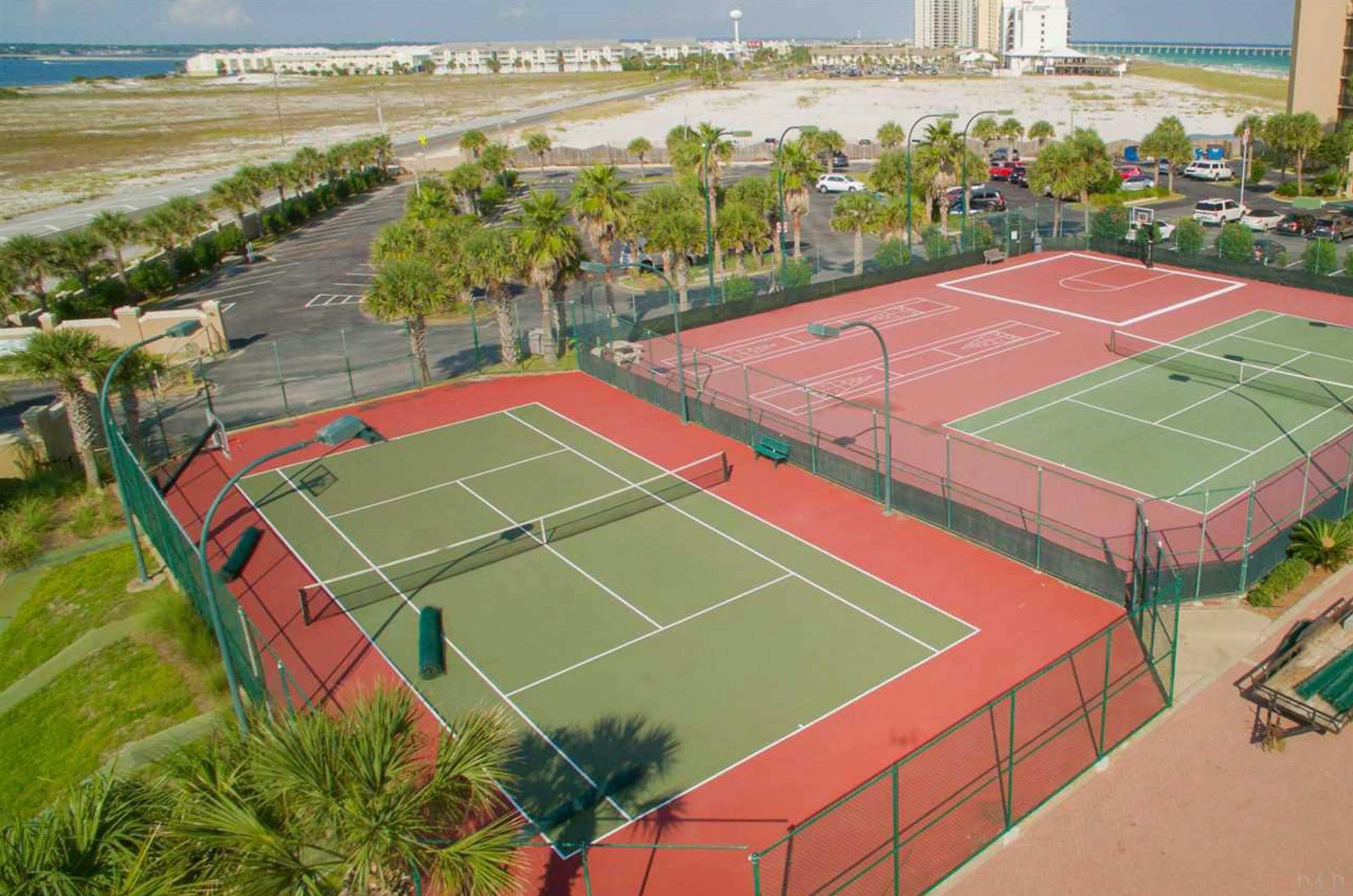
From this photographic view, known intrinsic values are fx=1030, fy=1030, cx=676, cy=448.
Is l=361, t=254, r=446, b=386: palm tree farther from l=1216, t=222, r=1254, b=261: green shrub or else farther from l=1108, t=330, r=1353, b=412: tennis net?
l=1216, t=222, r=1254, b=261: green shrub

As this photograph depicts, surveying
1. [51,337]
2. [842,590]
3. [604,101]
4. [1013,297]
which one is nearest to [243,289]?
[51,337]

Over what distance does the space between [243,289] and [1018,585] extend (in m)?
47.7

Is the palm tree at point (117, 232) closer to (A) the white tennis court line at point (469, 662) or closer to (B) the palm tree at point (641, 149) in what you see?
(A) the white tennis court line at point (469, 662)

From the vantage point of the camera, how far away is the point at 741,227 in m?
48.6

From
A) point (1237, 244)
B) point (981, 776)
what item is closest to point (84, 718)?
point (981, 776)

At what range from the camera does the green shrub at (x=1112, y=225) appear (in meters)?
53.5

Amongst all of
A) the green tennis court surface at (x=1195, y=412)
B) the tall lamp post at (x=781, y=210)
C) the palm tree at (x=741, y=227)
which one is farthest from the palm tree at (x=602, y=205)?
the green tennis court surface at (x=1195, y=412)

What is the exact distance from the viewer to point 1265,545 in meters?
22.5

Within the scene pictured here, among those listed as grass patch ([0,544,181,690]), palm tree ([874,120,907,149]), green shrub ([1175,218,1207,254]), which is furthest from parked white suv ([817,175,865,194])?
grass patch ([0,544,181,690])

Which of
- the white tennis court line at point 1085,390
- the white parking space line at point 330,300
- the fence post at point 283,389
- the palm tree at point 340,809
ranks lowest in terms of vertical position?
the white tennis court line at point 1085,390

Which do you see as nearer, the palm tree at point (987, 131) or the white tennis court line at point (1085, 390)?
the white tennis court line at point (1085, 390)

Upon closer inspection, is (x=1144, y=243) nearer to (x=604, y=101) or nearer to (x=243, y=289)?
(x=243, y=289)

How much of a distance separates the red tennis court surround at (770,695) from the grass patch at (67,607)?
7.02 feet

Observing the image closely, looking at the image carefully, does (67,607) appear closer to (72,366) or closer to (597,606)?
(72,366)
